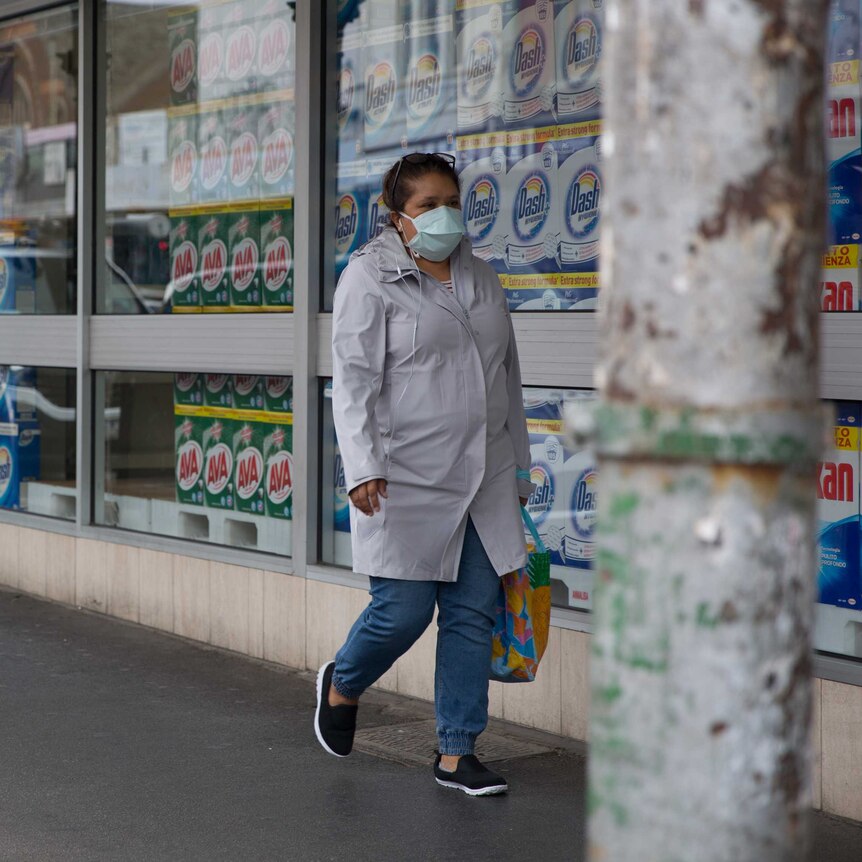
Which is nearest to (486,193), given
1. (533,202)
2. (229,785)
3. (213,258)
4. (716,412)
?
(533,202)

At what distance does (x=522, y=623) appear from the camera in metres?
4.50

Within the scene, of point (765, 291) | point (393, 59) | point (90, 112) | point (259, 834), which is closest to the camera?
point (765, 291)

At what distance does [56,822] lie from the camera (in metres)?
4.17

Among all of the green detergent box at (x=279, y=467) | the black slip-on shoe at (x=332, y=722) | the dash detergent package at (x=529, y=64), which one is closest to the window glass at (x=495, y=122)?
the dash detergent package at (x=529, y=64)

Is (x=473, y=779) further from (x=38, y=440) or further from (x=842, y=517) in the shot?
(x=38, y=440)

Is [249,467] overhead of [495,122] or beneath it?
beneath

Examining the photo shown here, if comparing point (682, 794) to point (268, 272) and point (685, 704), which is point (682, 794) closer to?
point (685, 704)

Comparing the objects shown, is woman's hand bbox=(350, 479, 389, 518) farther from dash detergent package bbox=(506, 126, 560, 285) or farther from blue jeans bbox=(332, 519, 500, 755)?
dash detergent package bbox=(506, 126, 560, 285)

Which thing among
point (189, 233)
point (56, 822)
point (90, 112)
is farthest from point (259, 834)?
point (90, 112)

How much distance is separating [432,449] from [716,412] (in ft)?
9.89

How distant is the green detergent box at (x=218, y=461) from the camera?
6.96 meters

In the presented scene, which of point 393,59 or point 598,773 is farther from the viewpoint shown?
point 393,59

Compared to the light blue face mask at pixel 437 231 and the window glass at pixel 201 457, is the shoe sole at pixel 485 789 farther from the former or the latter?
the window glass at pixel 201 457

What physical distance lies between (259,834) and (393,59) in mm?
3307
